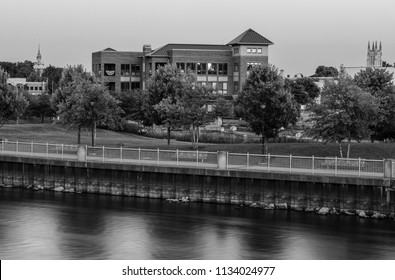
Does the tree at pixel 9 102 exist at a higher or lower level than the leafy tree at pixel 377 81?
lower

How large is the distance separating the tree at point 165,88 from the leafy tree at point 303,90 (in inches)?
2985

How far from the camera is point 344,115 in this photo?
66.1 metres

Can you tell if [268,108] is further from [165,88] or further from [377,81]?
[377,81]

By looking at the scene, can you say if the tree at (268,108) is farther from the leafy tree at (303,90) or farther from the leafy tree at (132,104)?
the leafy tree at (303,90)

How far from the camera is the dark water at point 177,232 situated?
46.6m

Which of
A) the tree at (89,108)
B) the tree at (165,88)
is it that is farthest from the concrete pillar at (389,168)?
the tree at (89,108)

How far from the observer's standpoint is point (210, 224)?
5447cm

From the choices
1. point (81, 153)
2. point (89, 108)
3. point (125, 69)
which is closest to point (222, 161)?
point (81, 153)

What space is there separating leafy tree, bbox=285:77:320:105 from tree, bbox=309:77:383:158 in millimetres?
89179

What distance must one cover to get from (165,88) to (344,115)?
21.2 meters

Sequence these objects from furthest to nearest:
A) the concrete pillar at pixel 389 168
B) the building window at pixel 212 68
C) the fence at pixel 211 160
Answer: the building window at pixel 212 68 → the fence at pixel 211 160 → the concrete pillar at pixel 389 168

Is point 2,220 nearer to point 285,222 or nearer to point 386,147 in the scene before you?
point 285,222
